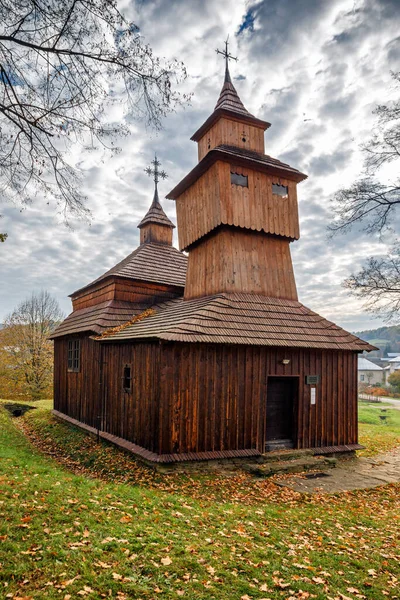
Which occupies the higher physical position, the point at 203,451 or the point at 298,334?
the point at 298,334

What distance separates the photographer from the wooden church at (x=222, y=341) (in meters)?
10.2

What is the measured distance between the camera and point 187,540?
5.34 m

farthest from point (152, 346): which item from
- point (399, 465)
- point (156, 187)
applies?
point (156, 187)

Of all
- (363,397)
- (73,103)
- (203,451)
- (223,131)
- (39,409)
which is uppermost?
(223,131)

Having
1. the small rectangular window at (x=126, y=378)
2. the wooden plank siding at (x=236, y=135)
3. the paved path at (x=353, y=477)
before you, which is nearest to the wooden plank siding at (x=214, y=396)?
the small rectangular window at (x=126, y=378)

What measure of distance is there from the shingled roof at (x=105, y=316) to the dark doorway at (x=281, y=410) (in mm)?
6150

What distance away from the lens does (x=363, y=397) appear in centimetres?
4669

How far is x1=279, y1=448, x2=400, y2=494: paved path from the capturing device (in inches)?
364

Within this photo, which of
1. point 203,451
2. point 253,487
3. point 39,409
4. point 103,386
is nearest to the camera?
point 253,487

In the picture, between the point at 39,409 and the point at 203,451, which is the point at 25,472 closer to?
the point at 203,451

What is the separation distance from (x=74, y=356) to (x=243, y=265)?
859cm

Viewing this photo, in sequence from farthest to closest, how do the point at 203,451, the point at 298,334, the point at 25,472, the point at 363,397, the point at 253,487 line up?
the point at 363,397
the point at 298,334
the point at 203,451
the point at 253,487
the point at 25,472

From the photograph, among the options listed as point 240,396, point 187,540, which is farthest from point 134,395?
point 187,540

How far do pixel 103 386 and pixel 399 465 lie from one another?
973 cm
